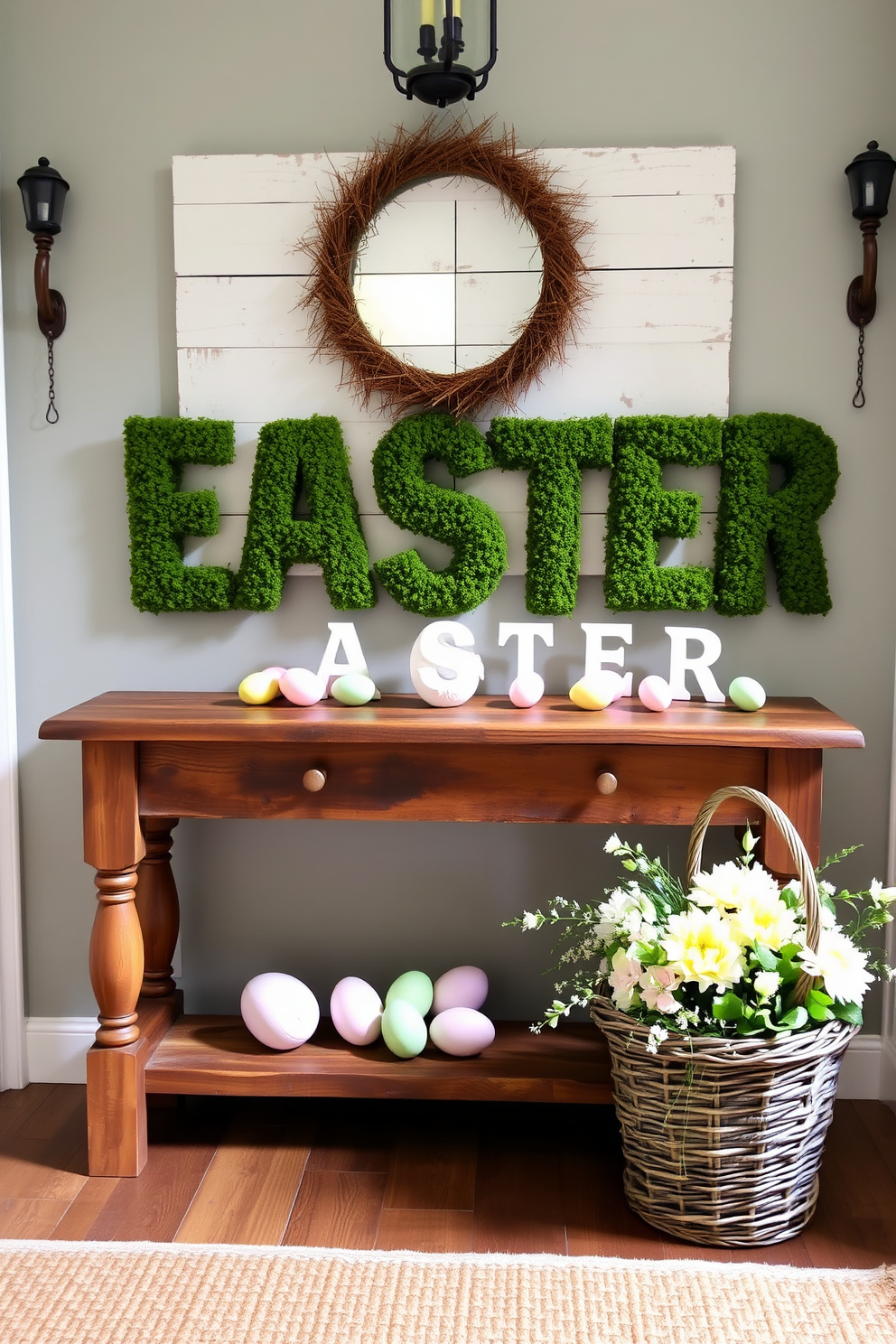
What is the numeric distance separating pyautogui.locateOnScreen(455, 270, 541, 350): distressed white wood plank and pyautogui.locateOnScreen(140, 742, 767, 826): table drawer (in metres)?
0.89

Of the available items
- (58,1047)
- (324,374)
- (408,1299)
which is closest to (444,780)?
(408,1299)

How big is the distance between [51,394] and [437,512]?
91cm

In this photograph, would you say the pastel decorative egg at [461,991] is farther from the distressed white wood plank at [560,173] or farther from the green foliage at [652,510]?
the distressed white wood plank at [560,173]

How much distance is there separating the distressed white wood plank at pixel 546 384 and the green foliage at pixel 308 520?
0.07 m

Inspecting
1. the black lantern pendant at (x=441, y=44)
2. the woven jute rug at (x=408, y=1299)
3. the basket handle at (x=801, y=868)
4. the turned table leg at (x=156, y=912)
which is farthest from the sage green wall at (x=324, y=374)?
the woven jute rug at (x=408, y=1299)

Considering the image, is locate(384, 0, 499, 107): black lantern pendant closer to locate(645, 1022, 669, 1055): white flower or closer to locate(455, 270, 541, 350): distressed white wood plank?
locate(455, 270, 541, 350): distressed white wood plank

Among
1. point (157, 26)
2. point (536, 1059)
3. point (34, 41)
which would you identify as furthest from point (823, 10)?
point (536, 1059)

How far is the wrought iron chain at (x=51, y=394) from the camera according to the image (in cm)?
233

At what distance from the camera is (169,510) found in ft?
7.45

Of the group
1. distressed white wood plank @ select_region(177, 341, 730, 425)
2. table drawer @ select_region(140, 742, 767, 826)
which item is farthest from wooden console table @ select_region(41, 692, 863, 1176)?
distressed white wood plank @ select_region(177, 341, 730, 425)

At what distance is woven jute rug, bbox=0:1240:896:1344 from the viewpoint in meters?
1.57

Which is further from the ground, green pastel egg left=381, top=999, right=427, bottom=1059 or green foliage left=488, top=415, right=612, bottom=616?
green foliage left=488, top=415, right=612, bottom=616

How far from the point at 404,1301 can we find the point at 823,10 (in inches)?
100

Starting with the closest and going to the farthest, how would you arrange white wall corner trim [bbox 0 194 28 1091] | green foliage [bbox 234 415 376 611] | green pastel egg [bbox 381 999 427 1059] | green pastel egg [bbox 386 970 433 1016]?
green pastel egg [bbox 381 999 427 1059]
green pastel egg [bbox 386 970 433 1016]
green foliage [bbox 234 415 376 611]
white wall corner trim [bbox 0 194 28 1091]
